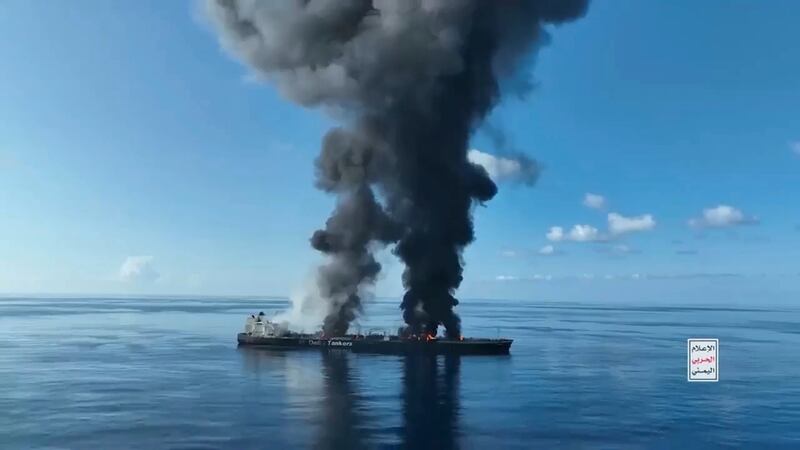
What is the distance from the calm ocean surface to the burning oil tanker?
385 cm

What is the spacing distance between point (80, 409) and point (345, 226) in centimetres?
7003

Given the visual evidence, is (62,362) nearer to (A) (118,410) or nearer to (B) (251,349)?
(B) (251,349)

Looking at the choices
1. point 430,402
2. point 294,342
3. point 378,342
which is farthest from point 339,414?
point 294,342

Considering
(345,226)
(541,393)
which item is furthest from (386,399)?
(345,226)

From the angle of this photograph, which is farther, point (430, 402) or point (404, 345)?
point (404, 345)

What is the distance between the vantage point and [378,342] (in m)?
130

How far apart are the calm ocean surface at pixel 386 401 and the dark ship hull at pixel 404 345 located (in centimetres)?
376

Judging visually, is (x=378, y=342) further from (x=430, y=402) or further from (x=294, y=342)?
(x=430, y=402)

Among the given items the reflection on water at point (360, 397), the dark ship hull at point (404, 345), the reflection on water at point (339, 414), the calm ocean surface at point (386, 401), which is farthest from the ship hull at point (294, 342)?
the reflection on water at point (339, 414)

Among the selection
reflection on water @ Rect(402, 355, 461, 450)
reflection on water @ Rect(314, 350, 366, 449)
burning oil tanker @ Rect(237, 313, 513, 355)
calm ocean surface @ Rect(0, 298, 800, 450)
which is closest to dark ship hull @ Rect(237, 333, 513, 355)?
burning oil tanker @ Rect(237, 313, 513, 355)

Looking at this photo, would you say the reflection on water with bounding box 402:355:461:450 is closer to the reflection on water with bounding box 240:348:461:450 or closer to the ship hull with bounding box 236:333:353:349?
the reflection on water with bounding box 240:348:461:450

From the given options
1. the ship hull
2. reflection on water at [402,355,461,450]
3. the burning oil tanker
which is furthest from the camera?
the ship hull

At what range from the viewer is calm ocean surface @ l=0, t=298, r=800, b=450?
203 ft

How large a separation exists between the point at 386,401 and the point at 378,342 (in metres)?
50.7
